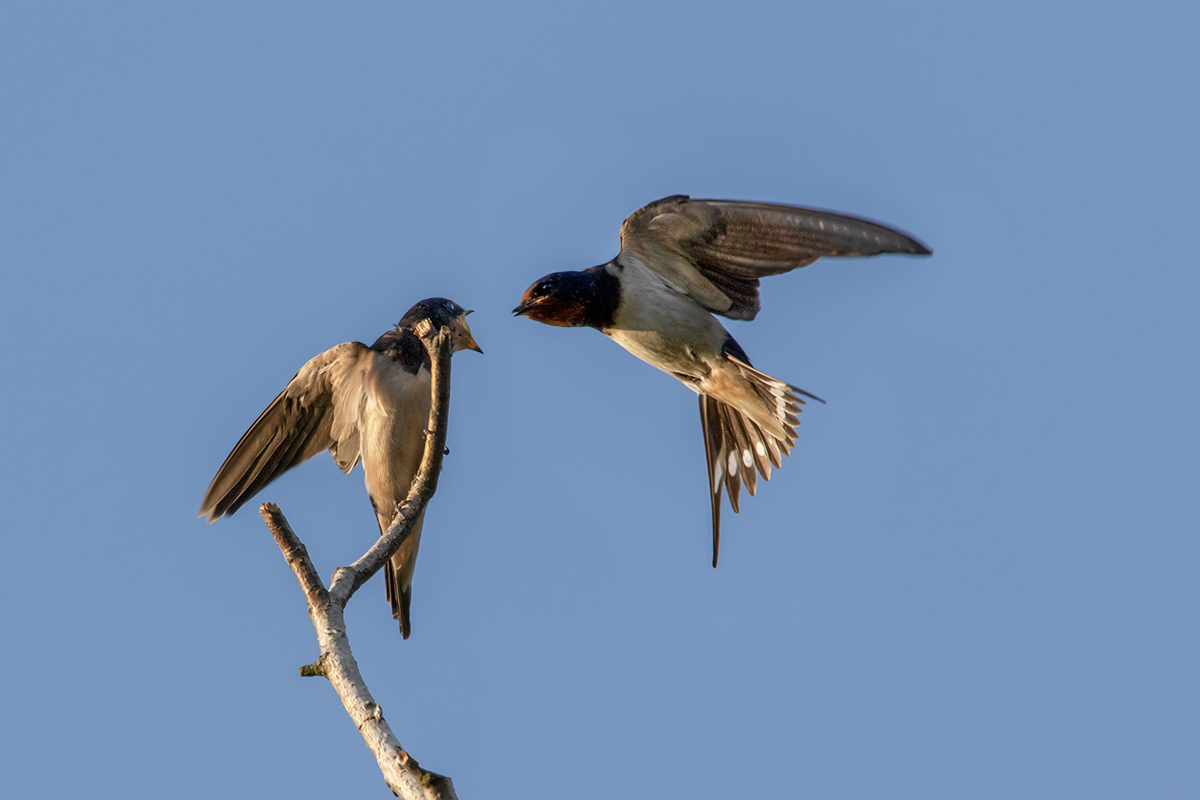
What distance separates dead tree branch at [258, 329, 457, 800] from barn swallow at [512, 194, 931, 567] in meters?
1.47

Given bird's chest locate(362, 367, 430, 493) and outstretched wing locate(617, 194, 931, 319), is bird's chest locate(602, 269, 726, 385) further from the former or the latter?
bird's chest locate(362, 367, 430, 493)

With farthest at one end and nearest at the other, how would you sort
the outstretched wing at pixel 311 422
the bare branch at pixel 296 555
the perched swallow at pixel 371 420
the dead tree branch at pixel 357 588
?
the perched swallow at pixel 371 420 < the outstretched wing at pixel 311 422 < the bare branch at pixel 296 555 < the dead tree branch at pixel 357 588

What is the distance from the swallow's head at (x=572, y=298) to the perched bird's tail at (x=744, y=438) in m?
0.70

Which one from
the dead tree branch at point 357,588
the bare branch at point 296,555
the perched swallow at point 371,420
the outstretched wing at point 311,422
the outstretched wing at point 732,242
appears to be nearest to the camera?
the dead tree branch at point 357,588

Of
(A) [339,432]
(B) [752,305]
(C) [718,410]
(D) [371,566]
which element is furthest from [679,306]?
(D) [371,566]

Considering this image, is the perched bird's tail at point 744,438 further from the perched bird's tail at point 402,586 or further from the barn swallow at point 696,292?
the perched bird's tail at point 402,586

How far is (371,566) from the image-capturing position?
3.77 meters

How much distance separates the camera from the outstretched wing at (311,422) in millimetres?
5297

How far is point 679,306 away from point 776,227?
2.11ft

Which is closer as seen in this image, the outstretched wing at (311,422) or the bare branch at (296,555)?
the bare branch at (296,555)

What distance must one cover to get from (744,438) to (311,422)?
2.33 m

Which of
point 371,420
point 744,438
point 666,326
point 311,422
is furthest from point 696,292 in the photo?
point 311,422

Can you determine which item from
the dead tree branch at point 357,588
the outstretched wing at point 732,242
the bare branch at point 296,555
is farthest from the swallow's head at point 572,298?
the bare branch at point 296,555

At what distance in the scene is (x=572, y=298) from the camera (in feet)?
17.6
